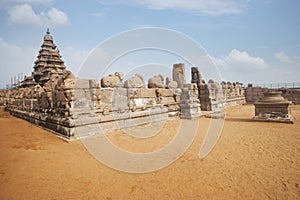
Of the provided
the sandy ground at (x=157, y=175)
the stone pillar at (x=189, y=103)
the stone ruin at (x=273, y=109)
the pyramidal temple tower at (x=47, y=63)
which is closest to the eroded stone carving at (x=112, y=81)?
the sandy ground at (x=157, y=175)

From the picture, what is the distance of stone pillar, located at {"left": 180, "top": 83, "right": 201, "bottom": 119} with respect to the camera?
31.0ft

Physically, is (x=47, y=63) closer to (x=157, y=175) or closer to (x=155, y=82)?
(x=155, y=82)

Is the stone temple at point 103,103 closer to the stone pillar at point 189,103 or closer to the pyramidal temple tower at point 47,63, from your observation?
the stone pillar at point 189,103

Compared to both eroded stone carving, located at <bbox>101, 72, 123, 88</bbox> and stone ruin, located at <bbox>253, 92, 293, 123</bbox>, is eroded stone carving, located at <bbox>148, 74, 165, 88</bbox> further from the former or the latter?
stone ruin, located at <bbox>253, 92, 293, 123</bbox>

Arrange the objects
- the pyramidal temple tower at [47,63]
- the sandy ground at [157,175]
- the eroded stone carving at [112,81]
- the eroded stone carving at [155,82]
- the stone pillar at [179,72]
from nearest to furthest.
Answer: the sandy ground at [157,175], the eroded stone carving at [112,81], the eroded stone carving at [155,82], the stone pillar at [179,72], the pyramidal temple tower at [47,63]

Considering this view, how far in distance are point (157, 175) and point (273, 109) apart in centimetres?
756

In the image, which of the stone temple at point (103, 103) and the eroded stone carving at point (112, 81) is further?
the eroded stone carving at point (112, 81)

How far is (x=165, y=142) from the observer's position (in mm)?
5039

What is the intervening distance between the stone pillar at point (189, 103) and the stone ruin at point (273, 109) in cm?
287

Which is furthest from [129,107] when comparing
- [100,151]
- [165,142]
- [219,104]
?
[219,104]

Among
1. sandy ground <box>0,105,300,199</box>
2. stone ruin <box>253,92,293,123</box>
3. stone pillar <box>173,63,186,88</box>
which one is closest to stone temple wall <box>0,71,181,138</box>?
sandy ground <box>0,105,300,199</box>

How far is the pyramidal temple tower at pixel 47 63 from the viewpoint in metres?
18.7

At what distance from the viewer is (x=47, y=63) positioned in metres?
19.7

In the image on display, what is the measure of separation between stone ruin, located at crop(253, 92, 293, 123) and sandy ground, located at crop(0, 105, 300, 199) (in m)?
3.75
